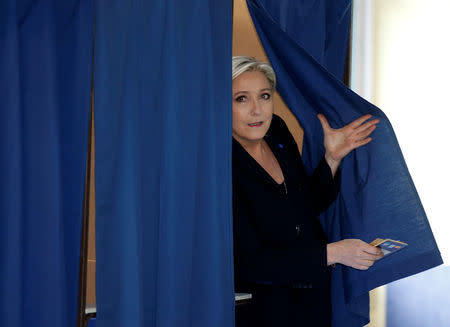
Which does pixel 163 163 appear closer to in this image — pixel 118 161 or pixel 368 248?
pixel 118 161

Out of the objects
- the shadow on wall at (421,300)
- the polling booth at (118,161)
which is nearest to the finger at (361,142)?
the polling booth at (118,161)

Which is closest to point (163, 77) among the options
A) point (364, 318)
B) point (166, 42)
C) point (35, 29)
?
point (166, 42)

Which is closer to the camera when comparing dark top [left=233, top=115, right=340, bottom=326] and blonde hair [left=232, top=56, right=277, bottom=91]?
dark top [left=233, top=115, right=340, bottom=326]

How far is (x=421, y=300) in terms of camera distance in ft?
8.78

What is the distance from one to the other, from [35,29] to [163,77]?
1.12 feet

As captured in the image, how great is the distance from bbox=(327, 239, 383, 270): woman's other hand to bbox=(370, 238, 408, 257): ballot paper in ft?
0.14

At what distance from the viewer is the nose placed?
66.9 inches

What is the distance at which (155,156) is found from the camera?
1378mm

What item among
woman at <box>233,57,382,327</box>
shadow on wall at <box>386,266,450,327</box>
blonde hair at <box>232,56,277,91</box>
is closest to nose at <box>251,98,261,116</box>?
woman at <box>233,57,382,327</box>

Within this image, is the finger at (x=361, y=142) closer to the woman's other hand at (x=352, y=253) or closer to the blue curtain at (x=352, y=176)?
the blue curtain at (x=352, y=176)

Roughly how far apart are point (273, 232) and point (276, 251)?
0.25ft

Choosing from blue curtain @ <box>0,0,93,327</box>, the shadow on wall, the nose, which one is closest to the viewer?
blue curtain @ <box>0,0,93,327</box>

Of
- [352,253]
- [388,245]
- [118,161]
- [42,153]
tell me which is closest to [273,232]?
[352,253]

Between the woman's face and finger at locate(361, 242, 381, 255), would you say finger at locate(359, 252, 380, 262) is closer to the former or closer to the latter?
finger at locate(361, 242, 381, 255)
